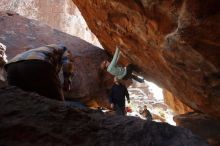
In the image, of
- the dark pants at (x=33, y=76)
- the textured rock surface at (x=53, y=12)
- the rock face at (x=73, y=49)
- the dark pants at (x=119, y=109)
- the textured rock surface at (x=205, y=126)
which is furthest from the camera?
the textured rock surface at (x=53, y=12)

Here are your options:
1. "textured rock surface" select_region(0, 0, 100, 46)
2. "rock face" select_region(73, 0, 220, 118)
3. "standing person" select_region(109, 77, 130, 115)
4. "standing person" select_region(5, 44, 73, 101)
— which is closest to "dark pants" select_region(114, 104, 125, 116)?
"standing person" select_region(109, 77, 130, 115)

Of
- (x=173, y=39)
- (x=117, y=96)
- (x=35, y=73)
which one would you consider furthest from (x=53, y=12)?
(x=35, y=73)

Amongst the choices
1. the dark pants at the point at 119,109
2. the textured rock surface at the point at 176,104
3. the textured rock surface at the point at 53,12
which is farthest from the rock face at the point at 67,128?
the textured rock surface at the point at 53,12

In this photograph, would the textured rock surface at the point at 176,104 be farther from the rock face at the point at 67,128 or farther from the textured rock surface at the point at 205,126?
the rock face at the point at 67,128

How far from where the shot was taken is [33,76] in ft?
14.2

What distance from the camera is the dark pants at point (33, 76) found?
4327 millimetres

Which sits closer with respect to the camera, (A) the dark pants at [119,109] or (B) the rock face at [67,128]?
(B) the rock face at [67,128]

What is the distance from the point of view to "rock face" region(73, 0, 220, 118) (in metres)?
5.07

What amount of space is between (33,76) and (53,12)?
20371mm

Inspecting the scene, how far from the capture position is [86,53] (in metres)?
10.8

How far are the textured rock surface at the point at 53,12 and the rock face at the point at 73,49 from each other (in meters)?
12.2

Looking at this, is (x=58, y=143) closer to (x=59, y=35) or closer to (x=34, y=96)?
(x=34, y=96)

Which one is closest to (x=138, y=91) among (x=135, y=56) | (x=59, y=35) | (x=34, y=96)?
(x=59, y=35)

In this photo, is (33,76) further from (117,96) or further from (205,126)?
(205,126)
